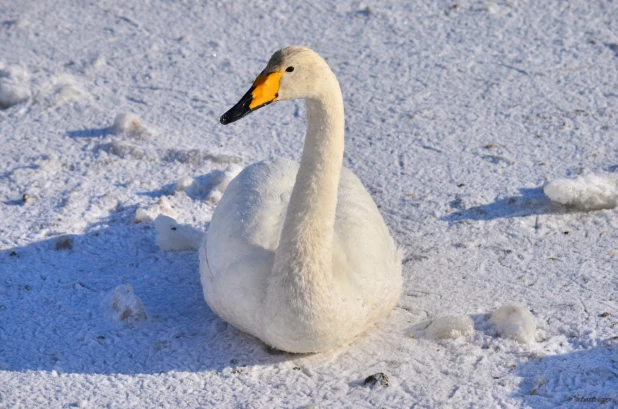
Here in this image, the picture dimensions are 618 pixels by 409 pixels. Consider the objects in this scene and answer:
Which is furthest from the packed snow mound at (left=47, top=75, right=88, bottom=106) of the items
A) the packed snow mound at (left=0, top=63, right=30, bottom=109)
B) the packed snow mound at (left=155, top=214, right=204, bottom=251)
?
the packed snow mound at (left=155, top=214, right=204, bottom=251)

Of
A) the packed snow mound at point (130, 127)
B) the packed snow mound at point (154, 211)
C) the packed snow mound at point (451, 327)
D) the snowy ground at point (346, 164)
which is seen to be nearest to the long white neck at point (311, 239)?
the snowy ground at point (346, 164)

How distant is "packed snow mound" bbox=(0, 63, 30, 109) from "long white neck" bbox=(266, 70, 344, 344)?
3.20 metres

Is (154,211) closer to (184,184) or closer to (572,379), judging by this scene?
(184,184)

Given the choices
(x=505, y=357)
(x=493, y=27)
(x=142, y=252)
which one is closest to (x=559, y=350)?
(x=505, y=357)

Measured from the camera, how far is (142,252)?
5230 mm

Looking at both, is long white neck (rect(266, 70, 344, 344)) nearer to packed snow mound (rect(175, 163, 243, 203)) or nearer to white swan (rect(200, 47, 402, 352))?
white swan (rect(200, 47, 402, 352))

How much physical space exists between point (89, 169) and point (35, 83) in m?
1.20

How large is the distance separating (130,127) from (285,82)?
264 cm

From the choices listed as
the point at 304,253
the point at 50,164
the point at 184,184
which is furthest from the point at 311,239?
the point at 50,164

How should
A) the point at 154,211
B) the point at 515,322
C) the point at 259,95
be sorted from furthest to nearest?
the point at 154,211 < the point at 515,322 < the point at 259,95

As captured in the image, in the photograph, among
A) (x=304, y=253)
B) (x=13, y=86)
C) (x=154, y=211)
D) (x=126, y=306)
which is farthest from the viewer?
(x=13, y=86)

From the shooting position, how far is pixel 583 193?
539cm

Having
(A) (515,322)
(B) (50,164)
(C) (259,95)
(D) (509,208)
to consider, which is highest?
(C) (259,95)

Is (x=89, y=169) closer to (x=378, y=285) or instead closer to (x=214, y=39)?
(x=214, y=39)
